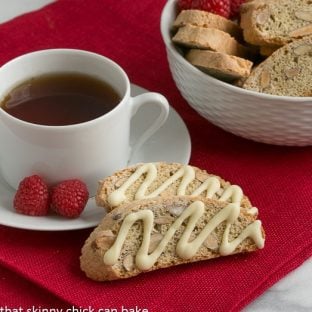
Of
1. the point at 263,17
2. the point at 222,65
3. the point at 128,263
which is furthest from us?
the point at 263,17

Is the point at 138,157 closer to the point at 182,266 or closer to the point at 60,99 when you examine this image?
the point at 60,99

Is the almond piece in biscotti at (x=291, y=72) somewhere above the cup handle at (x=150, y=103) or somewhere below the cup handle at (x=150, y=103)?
above

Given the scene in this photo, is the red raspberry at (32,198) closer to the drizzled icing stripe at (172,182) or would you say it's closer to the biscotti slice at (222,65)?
the drizzled icing stripe at (172,182)

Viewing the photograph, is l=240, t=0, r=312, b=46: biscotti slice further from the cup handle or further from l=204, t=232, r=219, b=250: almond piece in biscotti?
l=204, t=232, r=219, b=250: almond piece in biscotti

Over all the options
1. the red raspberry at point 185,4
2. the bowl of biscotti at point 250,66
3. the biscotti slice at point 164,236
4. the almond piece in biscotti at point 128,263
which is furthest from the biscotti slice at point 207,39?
the almond piece in biscotti at point 128,263

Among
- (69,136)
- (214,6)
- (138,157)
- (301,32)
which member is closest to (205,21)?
(214,6)

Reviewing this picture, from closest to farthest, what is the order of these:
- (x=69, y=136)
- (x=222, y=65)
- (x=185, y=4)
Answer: (x=69, y=136)
(x=222, y=65)
(x=185, y=4)

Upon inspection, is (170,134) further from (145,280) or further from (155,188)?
(145,280)
